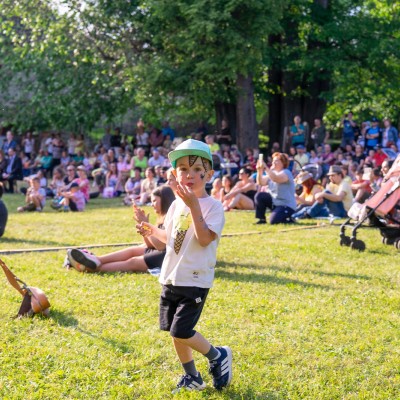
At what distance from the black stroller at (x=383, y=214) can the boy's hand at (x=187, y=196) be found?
6836mm

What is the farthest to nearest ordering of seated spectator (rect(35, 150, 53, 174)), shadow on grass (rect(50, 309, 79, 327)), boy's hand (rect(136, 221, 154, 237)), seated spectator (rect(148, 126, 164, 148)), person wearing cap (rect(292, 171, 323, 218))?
seated spectator (rect(35, 150, 53, 174)), seated spectator (rect(148, 126, 164, 148)), person wearing cap (rect(292, 171, 323, 218)), shadow on grass (rect(50, 309, 79, 327)), boy's hand (rect(136, 221, 154, 237))

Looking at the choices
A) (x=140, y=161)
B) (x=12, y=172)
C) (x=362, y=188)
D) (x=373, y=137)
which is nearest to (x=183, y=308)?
(x=362, y=188)

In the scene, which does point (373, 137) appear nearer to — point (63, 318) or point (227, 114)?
point (227, 114)

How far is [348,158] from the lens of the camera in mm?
22734

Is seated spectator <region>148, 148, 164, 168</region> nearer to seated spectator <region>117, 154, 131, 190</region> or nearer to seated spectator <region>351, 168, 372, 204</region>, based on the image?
seated spectator <region>117, 154, 131, 190</region>

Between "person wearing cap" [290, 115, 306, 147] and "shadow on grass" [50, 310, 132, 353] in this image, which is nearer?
"shadow on grass" [50, 310, 132, 353]

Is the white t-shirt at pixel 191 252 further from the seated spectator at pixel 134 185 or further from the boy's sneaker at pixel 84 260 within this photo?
the seated spectator at pixel 134 185

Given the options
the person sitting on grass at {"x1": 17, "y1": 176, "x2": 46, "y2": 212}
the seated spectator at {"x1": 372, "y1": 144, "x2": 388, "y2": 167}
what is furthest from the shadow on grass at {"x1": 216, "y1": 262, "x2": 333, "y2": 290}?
the seated spectator at {"x1": 372, "y1": 144, "x2": 388, "y2": 167}

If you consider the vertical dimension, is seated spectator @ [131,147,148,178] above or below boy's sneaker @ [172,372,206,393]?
above

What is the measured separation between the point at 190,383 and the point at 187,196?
1388 millimetres

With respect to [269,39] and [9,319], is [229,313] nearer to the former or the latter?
[9,319]

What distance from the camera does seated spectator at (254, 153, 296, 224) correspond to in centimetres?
1363

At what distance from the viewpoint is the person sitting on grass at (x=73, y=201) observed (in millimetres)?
19328

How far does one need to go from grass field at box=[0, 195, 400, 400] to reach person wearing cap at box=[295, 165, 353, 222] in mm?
4109
